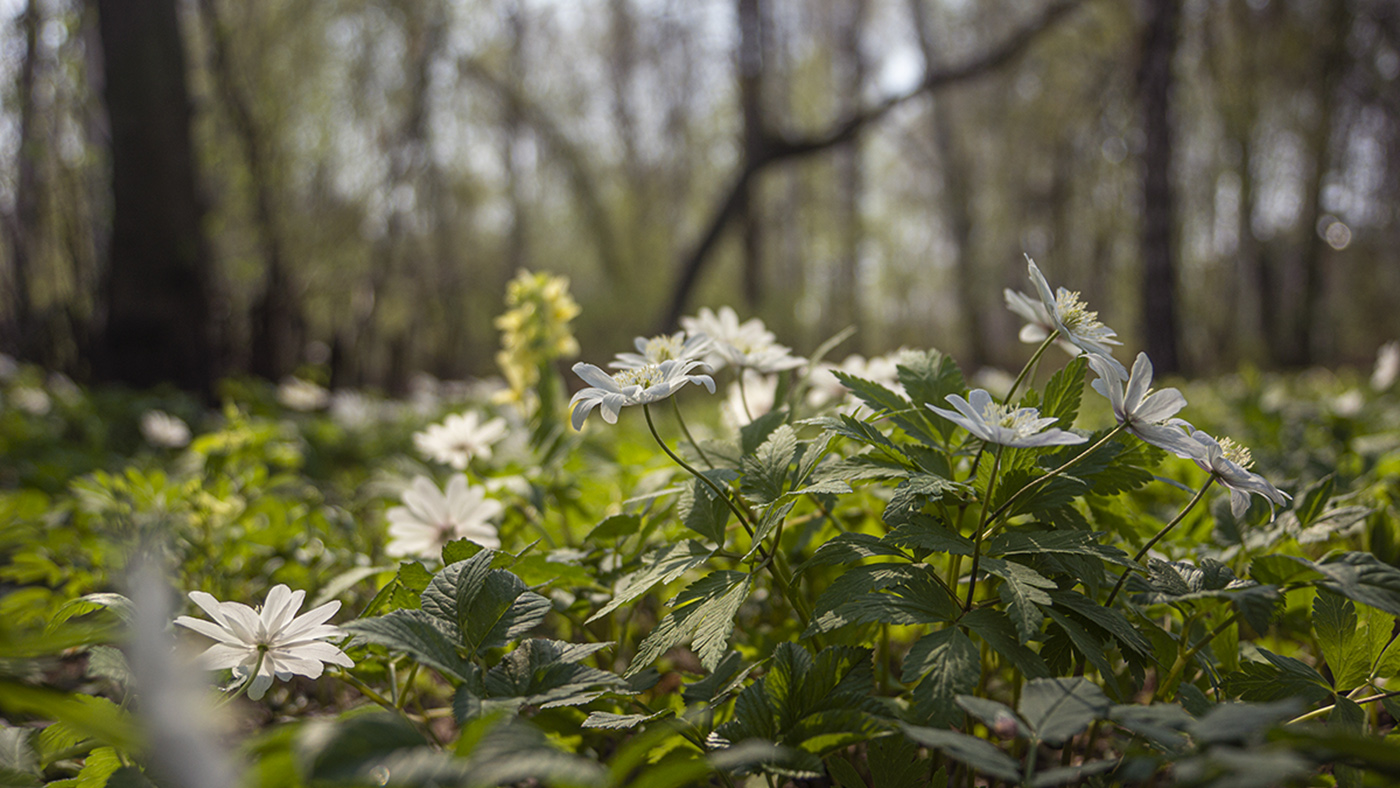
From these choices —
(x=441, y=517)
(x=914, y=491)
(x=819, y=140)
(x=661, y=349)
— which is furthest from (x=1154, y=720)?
(x=819, y=140)

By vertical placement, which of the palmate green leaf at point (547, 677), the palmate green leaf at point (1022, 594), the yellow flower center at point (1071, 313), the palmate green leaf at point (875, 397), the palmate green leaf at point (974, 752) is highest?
the yellow flower center at point (1071, 313)

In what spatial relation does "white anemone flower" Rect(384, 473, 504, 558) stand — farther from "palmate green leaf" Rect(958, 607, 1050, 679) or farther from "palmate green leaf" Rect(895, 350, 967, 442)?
"palmate green leaf" Rect(958, 607, 1050, 679)

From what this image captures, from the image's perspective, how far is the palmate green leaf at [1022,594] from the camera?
2.62 feet

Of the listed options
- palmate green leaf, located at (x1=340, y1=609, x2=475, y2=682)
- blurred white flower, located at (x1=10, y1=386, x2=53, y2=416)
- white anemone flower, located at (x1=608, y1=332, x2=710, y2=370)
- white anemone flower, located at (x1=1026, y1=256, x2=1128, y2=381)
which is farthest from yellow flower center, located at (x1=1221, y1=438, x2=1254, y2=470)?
blurred white flower, located at (x1=10, y1=386, x2=53, y2=416)

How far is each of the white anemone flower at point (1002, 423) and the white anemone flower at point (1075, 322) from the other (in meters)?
0.15

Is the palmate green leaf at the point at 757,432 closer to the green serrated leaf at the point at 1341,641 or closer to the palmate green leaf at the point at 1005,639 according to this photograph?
the palmate green leaf at the point at 1005,639

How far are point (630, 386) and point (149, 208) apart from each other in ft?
Answer: 21.9

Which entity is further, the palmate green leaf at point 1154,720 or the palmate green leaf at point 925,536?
the palmate green leaf at point 925,536

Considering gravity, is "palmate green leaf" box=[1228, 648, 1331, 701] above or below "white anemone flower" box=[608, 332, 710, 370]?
below

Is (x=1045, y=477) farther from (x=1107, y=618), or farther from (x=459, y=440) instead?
(x=459, y=440)

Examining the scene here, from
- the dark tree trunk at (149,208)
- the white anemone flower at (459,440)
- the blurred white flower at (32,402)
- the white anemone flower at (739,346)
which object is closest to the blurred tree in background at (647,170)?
the dark tree trunk at (149,208)

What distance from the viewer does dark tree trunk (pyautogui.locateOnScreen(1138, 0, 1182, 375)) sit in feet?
26.1

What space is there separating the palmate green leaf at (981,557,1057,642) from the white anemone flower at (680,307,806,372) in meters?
0.53

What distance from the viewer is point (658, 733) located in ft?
2.13
